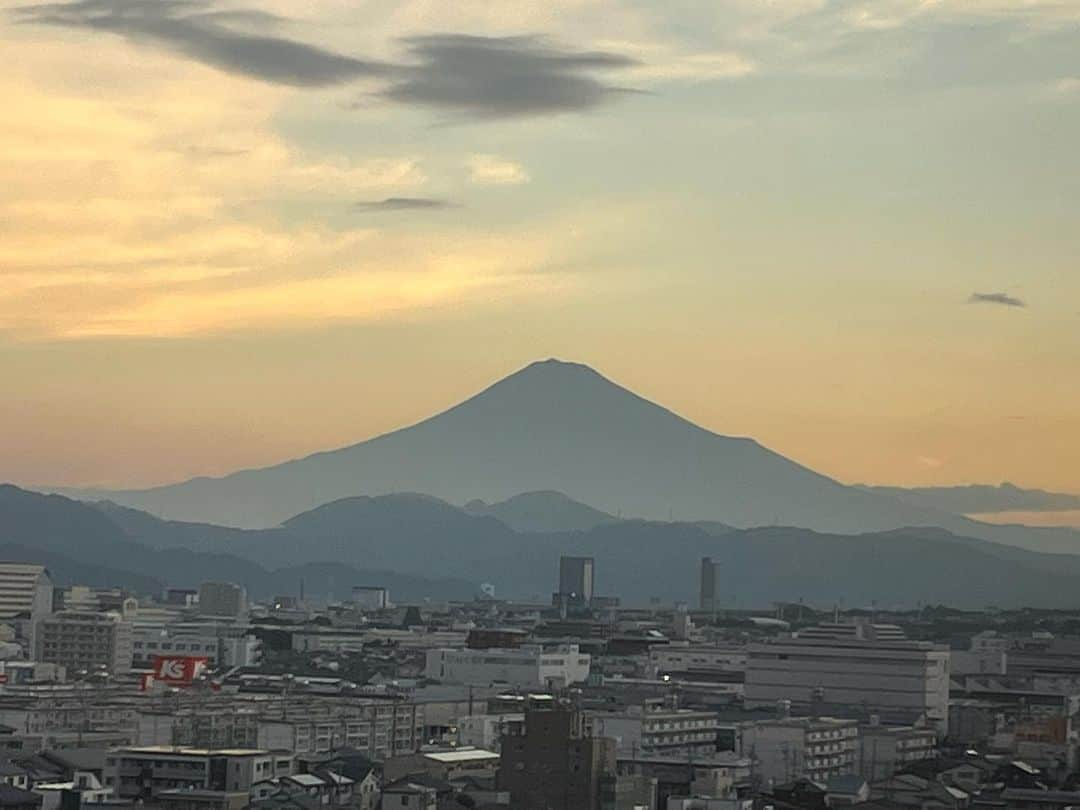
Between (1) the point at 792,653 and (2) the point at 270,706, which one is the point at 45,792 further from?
(1) the point at 792,653

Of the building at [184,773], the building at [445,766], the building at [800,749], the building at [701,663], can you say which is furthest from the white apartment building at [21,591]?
the building at [184,773]

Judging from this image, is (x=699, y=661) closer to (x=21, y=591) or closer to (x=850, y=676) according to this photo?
(x=850, y=676)

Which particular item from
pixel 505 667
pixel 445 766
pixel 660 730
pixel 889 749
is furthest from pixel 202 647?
pixel 445 766

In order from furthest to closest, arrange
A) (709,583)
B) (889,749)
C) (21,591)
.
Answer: (709,583) < (21,591) < (889,749)

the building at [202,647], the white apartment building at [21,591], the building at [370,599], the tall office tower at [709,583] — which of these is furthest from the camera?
the tall office tower at [709,583]

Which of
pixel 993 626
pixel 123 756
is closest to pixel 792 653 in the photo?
pixel 123 756

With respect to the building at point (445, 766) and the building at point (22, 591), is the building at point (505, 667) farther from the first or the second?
the building at point (22, 591)
